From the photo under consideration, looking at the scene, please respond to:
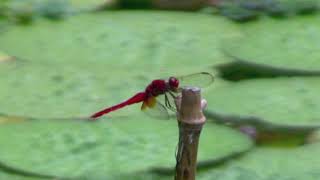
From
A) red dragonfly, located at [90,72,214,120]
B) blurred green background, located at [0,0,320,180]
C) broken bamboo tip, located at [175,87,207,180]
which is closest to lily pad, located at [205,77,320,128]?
blurred green background, located at [0,0,320,180]

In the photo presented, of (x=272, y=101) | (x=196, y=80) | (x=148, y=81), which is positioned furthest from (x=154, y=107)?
(x=148, y=81)

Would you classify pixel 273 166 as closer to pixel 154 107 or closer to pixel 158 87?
pixel 154 107

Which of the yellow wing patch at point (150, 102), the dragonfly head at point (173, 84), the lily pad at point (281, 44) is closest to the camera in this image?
the dragonfly head at point (173, 84)

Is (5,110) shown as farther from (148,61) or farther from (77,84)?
Answer: (148,61)

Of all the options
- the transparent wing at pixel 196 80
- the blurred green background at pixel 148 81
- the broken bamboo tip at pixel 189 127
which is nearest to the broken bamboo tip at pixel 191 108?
the broken bamboo tip at pixel 189 127

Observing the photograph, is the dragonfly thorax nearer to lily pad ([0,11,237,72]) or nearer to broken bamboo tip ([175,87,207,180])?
broken bamboo tip ([175,87,207,180])

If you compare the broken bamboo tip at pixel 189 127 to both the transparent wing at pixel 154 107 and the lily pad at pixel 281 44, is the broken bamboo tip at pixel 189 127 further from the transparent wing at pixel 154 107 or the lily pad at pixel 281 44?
the lily pad at pixel 281 44

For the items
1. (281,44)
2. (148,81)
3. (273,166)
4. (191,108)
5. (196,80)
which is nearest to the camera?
(191,108)
